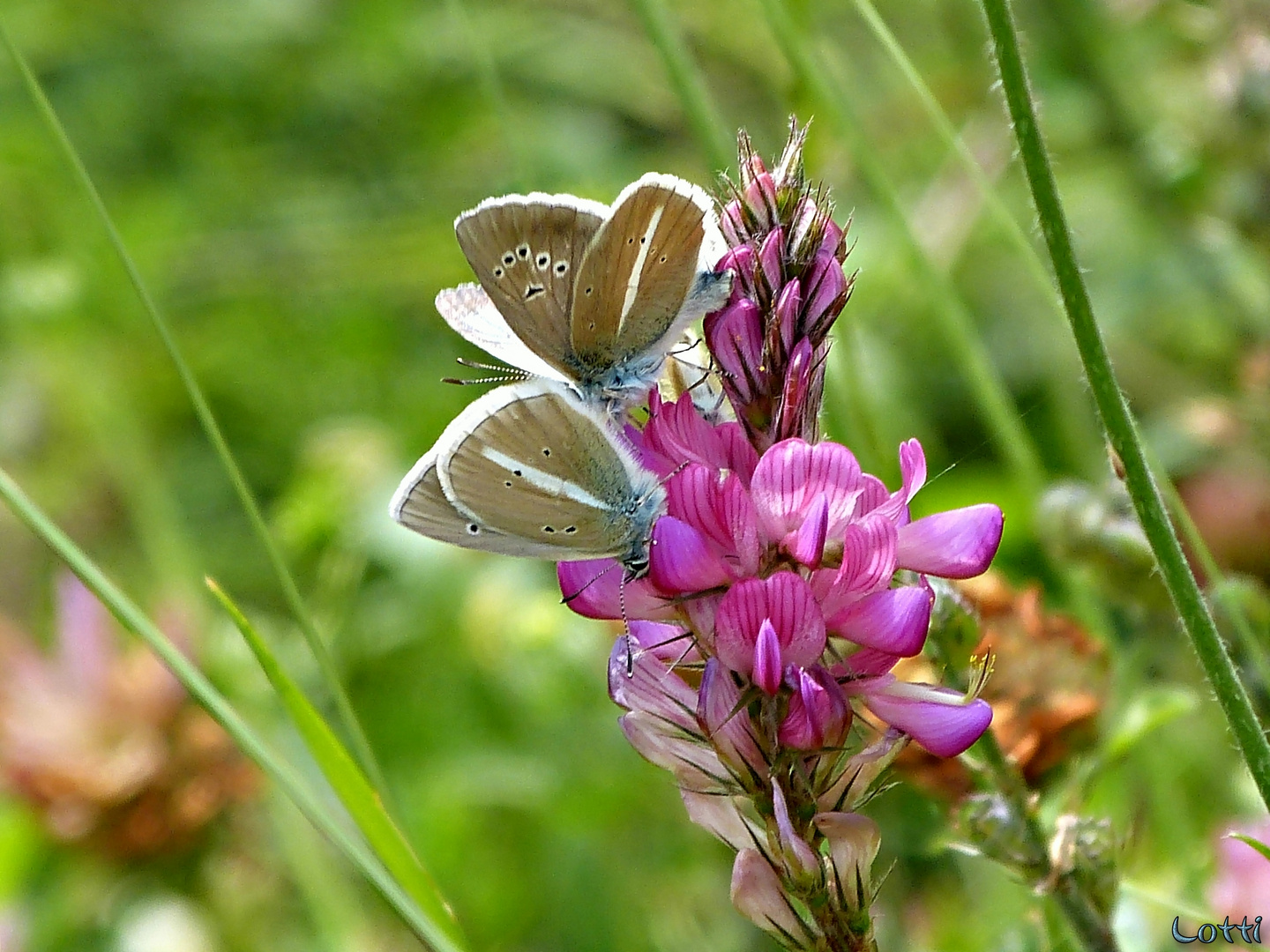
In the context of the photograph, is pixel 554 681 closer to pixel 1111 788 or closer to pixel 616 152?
pixel 1111 788

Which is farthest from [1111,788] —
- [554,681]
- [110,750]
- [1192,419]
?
[110,750]

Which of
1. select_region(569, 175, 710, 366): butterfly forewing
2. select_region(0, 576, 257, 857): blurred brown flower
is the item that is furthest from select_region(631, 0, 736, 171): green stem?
select_region(0, 576, 257, 857): blurred brown flower

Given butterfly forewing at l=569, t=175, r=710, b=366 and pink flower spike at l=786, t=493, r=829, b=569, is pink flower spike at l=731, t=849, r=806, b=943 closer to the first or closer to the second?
pink flower spike at l=786, t=493, r=829, b=569

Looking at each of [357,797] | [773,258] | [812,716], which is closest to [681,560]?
[812,716]

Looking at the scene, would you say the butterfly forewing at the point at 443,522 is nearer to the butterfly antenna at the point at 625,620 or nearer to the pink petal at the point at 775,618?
the butterfly antenna at the point at 625,620

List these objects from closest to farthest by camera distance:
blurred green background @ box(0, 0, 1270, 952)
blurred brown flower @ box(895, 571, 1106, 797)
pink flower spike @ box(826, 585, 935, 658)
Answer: pink flower spike @ box(826, 585, 935, 658)
blurred brown flower @ box(895, 571, 1106, 797)
blurred green background @ box(0, 0, 1270, 952)

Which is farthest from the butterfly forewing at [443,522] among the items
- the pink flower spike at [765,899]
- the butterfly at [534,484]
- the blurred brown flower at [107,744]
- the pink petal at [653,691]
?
the blurred brown flower at [107,744]

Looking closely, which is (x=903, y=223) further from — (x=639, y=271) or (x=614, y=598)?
(x=614, y=598)
